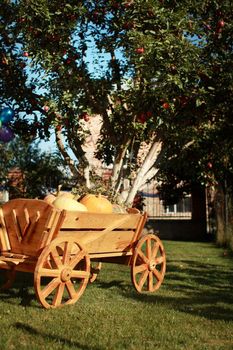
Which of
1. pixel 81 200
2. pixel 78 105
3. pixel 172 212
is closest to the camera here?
pixel 81 200

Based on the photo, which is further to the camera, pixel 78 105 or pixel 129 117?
pixel 129 117

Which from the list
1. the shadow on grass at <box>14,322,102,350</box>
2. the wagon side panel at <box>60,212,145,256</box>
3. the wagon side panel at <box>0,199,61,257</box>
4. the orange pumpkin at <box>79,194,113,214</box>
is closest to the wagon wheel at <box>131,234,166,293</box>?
the wagon side panel at <box>60,212,145,256</box>

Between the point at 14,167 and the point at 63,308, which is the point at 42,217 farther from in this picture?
the point at 14,167

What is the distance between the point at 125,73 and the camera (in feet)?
28.8

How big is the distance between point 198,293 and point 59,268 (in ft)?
6.53

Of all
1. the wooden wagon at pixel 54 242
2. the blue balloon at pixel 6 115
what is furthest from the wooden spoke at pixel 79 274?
the blue balloon at pixel 6 115

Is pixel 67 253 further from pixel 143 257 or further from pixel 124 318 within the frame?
pixel 143 257

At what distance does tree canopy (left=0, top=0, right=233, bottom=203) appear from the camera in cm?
748

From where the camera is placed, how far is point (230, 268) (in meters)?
8.71

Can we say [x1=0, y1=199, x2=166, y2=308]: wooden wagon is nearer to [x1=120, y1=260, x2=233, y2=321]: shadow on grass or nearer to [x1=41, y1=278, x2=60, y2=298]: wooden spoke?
[x1=41, y1=278, x2=60, y2=298]: wooden spoke

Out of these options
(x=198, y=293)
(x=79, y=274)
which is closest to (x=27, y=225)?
(x=79, y=274)

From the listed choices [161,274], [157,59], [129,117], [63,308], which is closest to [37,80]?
[129,117]

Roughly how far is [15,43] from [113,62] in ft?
5.83

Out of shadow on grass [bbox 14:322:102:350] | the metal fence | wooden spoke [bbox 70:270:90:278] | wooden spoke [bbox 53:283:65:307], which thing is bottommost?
shadow on grass [bbox 14:322:102:350]
